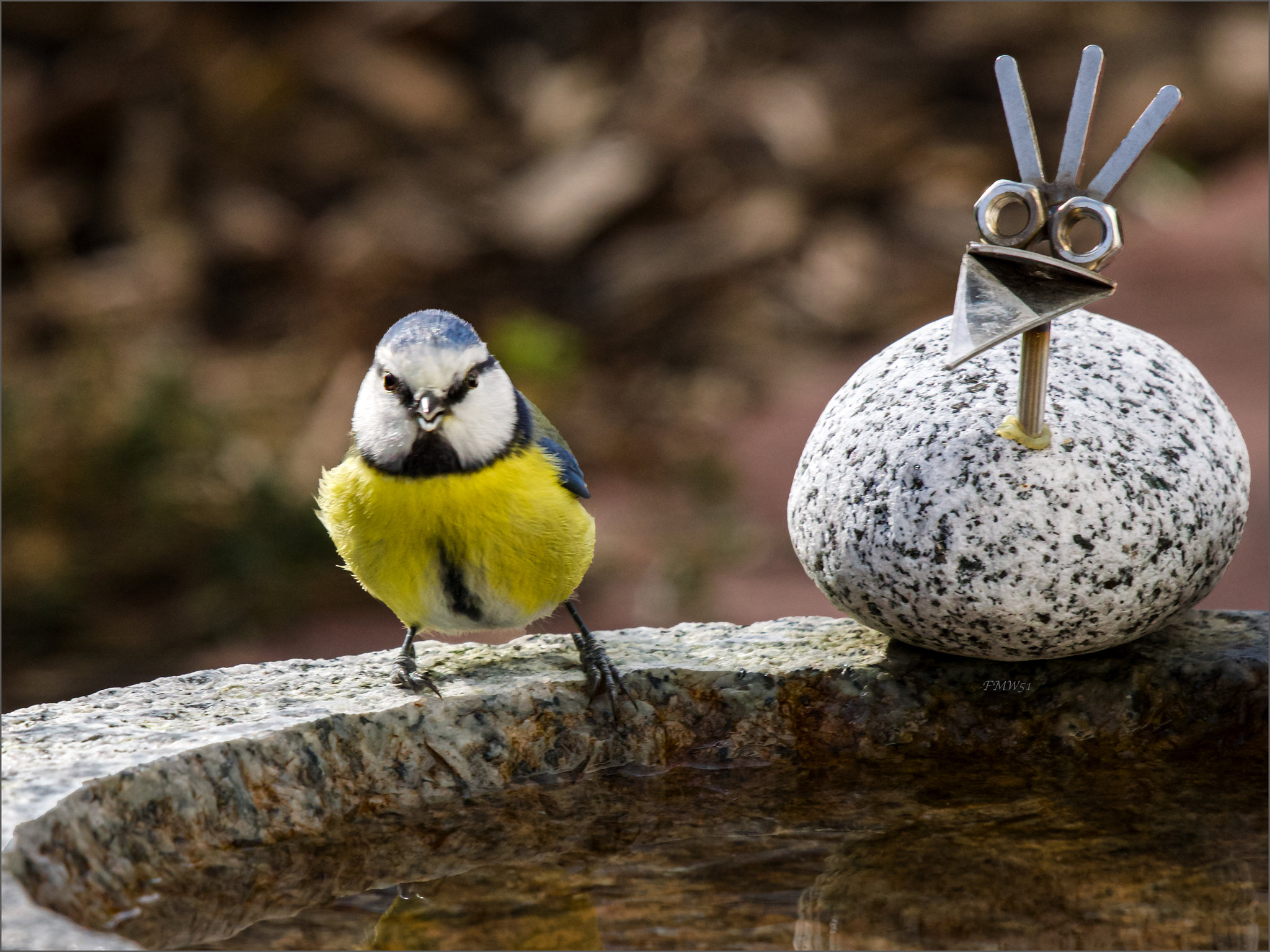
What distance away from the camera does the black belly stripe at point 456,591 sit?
258 cm

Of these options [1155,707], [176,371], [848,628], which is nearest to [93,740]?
[848,628]

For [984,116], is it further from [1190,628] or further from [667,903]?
[667,903]

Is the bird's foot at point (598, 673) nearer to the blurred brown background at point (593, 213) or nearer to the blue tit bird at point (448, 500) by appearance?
the blue tit bird at point (448, 500)

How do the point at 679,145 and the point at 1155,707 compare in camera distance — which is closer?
the point at 1155,707

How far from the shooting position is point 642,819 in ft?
7.68

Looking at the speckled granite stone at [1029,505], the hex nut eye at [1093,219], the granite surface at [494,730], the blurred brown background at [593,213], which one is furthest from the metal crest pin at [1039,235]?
the blurred brown background at [593,213]

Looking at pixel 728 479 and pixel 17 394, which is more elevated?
pixel 17 394

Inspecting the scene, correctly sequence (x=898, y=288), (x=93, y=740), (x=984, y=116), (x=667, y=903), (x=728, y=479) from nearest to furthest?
(x=667, y=903) → (x=93, y=740) → (x=728, y=479) → (x=898, y=288) → (x=984, y=116)

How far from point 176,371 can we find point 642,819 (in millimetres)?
4970

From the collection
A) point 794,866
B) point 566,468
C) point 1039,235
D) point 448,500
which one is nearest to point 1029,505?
point 1039,235

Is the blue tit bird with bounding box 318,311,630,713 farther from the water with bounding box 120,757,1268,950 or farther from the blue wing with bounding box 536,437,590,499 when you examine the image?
the water with bounding box 120,757,1268,950

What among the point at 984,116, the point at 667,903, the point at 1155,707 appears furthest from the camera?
the point at 984,116

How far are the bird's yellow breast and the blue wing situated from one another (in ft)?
0.09

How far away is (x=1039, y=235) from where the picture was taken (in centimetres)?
219
